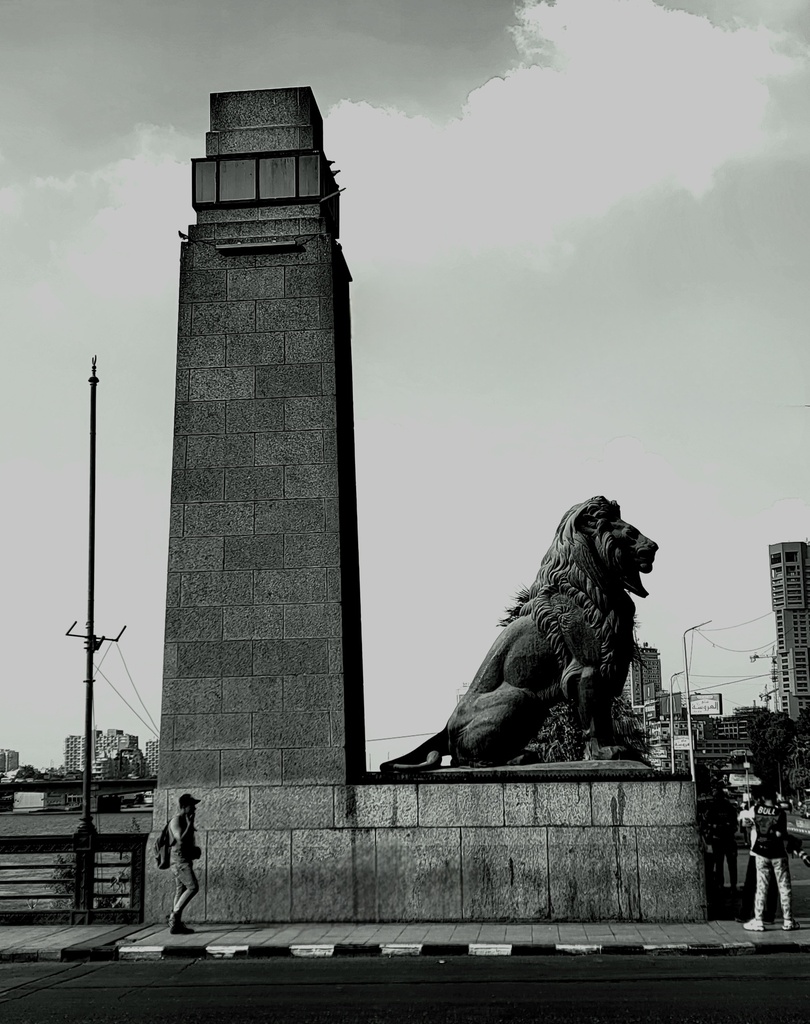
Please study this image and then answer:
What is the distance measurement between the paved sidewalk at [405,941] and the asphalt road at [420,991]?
0.71 ft

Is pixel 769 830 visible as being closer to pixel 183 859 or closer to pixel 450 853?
pixel 450 853

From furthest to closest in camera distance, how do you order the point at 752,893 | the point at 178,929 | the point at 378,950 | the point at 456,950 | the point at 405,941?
the point at 752,893
the point at 178,929
the point at 405,941
the point at 378,950
the point at 456,950

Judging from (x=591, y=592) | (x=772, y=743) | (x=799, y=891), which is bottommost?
(x=799, y=891)

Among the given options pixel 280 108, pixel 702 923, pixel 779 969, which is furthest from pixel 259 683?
pixel 280 108

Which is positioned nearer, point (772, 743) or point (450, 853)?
point (450, 853)

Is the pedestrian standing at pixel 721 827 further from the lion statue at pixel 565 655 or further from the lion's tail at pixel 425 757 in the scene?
the lion's tail at pixel 425 757

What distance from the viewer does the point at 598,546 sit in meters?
15.3

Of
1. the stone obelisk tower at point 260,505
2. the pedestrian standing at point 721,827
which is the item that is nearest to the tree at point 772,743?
the pedestrian standing at point 721,827

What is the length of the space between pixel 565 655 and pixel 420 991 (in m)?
5.72

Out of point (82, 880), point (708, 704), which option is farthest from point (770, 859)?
point (708, 704)

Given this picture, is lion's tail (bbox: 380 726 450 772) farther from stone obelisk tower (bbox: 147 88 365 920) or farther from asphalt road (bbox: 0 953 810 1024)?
asphalt road (bbox: 0 953 810 1024)

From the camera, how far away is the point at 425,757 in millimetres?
15359

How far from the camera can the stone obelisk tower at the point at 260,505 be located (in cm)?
1474

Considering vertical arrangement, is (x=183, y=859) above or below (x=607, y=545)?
below
